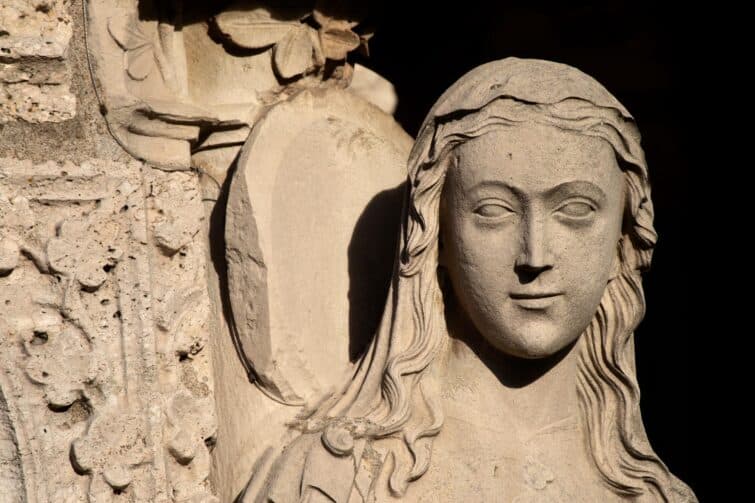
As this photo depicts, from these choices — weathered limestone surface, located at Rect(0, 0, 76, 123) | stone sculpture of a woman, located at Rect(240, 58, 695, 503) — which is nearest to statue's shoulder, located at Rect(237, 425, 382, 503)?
stone sculpture of a woman, located at Rect(240, 58, 695, 503)

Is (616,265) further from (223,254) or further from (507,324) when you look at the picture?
(223,254)

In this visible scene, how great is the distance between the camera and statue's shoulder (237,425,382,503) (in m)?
3.24

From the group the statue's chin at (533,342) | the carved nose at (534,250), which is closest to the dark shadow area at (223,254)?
the statue's chin at (533,342)

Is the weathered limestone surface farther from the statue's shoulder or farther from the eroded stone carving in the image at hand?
the statue's shoulder

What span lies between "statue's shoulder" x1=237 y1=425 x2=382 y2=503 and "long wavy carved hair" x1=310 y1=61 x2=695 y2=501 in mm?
41

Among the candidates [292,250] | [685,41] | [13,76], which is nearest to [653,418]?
[685,41]

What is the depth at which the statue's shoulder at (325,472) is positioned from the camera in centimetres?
324

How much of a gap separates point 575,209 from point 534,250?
12cm

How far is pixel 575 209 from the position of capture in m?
3.21

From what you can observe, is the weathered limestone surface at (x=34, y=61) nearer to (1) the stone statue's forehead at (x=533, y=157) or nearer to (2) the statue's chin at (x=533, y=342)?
(1) the stone statue's forehead at (x=533, y=157)

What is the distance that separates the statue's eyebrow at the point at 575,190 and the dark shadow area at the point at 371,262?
1.75ft

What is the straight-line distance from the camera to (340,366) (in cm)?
357

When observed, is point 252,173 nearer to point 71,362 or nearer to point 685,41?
point 71,362

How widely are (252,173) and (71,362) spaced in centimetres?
61
